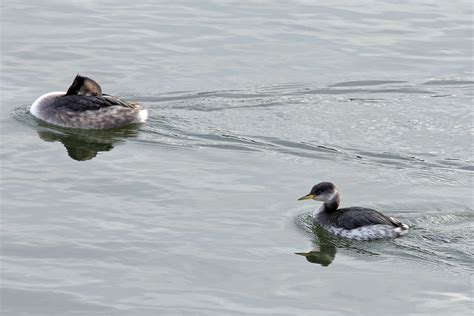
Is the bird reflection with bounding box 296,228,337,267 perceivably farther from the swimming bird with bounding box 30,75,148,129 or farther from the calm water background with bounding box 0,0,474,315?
the swimming bird with bounding box 30,75,148,129

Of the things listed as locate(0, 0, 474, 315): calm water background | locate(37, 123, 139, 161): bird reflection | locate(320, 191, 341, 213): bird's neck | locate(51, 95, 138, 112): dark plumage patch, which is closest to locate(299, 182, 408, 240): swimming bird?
locate(320, 191, 341, 213): bird's neck

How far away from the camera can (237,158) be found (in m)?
16.6

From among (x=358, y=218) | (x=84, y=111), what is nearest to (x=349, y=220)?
(x=358, y=218)

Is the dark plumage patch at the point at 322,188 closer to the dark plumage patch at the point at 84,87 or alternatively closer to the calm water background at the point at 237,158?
the calm water background at the point at 237,158

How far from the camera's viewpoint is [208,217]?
14.4 metres

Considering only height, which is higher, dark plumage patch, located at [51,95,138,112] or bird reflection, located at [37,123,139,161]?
dark plumage patch, located at [51,95,138,112]

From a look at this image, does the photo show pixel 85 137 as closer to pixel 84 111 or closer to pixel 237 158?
pixel 84 111

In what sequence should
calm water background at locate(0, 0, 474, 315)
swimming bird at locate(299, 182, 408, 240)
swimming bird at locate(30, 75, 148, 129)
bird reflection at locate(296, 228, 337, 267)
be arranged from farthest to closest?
swimming bird at locate(30, 75, 148, 129)
swimming bird at locate(299, 182, 408, 240)
bird reflection at locate(296, 228, 337, 267)
calm water background at locate(0, 0, 474, 315)

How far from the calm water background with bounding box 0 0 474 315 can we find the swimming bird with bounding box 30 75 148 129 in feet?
0.53

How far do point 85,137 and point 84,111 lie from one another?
1.56 feet

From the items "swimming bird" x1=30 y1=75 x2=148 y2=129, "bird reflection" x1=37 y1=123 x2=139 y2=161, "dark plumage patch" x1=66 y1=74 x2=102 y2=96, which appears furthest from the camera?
"dark plumage patch" x1=66 y1=74 x2=102 y2=96

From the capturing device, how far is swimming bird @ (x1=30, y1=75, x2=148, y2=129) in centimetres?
1816

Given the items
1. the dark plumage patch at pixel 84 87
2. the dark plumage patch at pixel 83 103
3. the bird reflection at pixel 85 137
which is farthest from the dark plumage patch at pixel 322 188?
the dark plumage patch at pixel 84 87

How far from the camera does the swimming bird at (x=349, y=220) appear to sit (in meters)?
14.1
